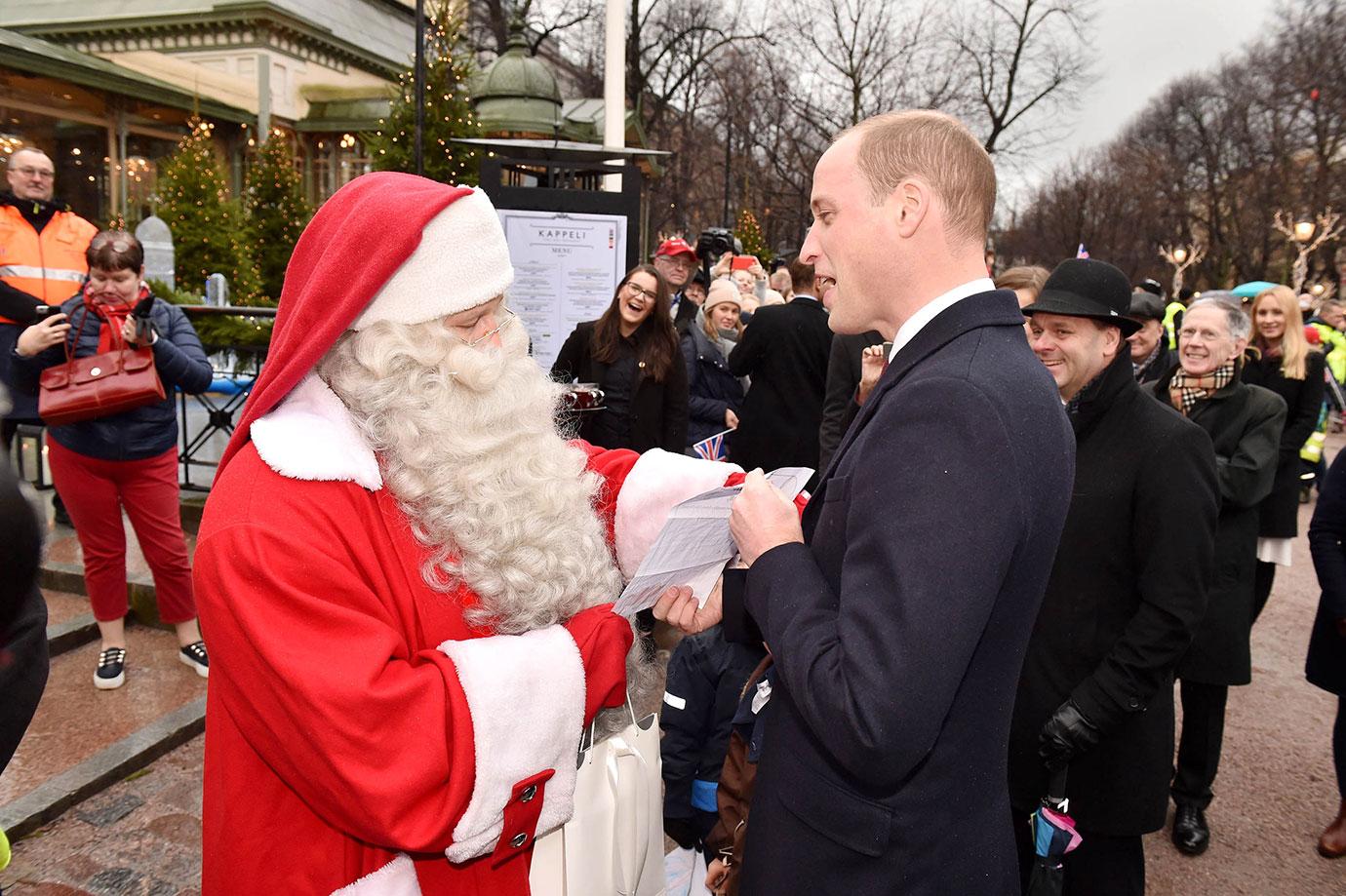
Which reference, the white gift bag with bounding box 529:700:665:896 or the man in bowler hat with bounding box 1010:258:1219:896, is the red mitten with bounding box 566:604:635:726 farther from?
the man in bowler hat with bounding box 1010:258:1219:896

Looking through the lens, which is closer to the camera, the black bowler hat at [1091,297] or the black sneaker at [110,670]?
the black bowler hat at [1091,297]

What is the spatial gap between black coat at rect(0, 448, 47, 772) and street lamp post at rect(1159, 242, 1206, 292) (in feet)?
130

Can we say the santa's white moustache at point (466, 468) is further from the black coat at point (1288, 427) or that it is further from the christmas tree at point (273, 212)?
the christmas tree at point (273, 212)

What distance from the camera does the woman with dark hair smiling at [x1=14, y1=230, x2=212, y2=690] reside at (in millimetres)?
4309

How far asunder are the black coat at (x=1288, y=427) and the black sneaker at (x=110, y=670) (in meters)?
6.17

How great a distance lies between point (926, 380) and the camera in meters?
1.34

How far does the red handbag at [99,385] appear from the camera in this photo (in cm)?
414

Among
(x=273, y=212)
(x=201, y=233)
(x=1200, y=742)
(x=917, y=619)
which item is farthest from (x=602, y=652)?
(x=273, y=212)

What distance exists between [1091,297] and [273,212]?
17.3 metres

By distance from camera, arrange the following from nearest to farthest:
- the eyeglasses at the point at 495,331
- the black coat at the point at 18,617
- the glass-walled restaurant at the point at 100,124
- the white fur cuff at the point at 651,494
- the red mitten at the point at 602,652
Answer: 1. the black coat at the point at 18,617
2. the red mitten at the point at 602,652
3. the eyeglasses at the point at 495,331
4. the white fur cuff at the point at 651,494
5. the glass-walled restaurant at the point at 100,124

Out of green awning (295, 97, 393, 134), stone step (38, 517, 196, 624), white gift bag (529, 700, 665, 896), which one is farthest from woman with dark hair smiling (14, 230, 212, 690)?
green awning (295, 97, 393, 134)

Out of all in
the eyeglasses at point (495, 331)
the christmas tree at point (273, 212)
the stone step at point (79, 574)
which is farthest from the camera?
the christmas tree at point (273, 212)

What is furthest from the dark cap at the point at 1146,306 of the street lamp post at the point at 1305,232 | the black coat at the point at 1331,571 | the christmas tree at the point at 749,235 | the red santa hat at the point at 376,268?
the street lamp post at the point at 1305,232

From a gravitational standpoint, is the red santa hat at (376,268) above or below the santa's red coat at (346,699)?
above
